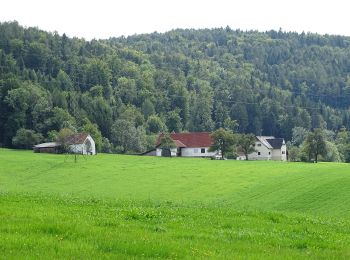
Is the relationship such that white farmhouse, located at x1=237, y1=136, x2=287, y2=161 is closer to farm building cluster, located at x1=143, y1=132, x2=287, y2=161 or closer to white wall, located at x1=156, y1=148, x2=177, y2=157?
farm building cluster, located at x1=143, y1=132, x2=287, y2=161

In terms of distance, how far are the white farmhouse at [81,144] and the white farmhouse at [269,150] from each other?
44.5 m

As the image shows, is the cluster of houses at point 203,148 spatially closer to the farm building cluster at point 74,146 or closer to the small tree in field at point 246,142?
the farm building cluster at point 74,146

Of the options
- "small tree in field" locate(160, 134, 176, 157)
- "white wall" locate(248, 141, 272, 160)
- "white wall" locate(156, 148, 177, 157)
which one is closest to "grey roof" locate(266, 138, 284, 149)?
"white wall" locate(248, 141, 272, 160)

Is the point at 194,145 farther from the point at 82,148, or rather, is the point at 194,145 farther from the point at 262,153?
the point at 82,148

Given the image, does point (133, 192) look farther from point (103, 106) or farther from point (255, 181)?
point (103, 106)

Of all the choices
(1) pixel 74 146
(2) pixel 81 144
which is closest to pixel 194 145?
(2) pixel 81 144

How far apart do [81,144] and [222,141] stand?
2834cm

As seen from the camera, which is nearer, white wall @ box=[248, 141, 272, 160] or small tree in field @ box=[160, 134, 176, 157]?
small tree in field @ box=[160, 134, 176, 157]

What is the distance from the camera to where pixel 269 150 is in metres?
143

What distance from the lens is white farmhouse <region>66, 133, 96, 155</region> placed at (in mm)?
107744

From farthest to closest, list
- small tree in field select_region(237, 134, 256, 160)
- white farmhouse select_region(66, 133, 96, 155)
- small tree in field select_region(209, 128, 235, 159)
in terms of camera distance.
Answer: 1. small tree in field select_region(237, 134, 256, 160)
2. small tree in field select_region(209, 128, 235, 159)
3. white farmhouse select_region(66, 133, 96, 155)

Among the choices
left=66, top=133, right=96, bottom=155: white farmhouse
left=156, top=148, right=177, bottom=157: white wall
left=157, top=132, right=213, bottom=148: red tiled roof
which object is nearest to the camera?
left=66, top=133, right=96, bottom=155: white farmhouse

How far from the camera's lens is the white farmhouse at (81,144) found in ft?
353

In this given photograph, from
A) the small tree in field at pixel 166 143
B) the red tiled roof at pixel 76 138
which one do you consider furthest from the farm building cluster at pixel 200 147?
the red tiled roof at pixel 76 138
